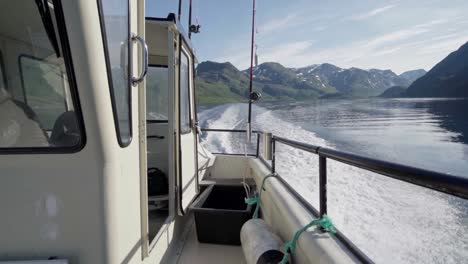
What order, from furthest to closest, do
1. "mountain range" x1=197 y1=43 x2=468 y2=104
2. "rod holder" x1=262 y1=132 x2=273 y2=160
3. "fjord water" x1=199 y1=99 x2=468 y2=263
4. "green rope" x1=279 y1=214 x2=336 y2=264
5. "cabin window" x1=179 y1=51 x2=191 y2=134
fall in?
"mountain range" x1=197 y1=43 x2=468 y2=104
"rod holder" x1=262 y1=132 x2=273 y2=160
"cabin window" x1=179 y1=51 x2=191 y2=134
"fjord water" x1=199 y1=99 x2=468 y2=263
"green rope" x1=279 y1=214 x2=336 y2=264

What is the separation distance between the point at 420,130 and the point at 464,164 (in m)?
6.39

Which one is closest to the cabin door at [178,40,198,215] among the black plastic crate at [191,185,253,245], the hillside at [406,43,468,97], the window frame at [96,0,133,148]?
the black plastic crate at [191,185,253,245]

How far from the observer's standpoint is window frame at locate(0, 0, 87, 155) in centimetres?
97

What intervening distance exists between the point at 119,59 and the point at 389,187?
192 inches

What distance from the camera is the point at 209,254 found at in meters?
2.39

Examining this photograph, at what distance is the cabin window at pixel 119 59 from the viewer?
112 centimetres

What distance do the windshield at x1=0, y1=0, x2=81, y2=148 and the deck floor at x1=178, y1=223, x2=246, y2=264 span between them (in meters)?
1.52

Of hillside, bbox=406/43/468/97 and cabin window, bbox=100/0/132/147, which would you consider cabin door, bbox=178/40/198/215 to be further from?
hillside, bbox=406/43/468/97

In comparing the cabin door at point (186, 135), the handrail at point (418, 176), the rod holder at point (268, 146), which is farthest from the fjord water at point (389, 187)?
the cabin door at point (186, 135)

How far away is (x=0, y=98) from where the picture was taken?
1.17 metres

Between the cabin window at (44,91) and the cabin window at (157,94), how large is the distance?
84.9 inches

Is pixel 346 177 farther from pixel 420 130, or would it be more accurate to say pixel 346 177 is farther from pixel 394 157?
pixel 420 130

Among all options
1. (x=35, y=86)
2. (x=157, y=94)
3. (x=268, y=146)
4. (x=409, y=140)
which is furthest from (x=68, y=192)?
(x=409, y=140)

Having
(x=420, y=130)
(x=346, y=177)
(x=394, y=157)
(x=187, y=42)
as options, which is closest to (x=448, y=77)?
(x=420, y=130)
